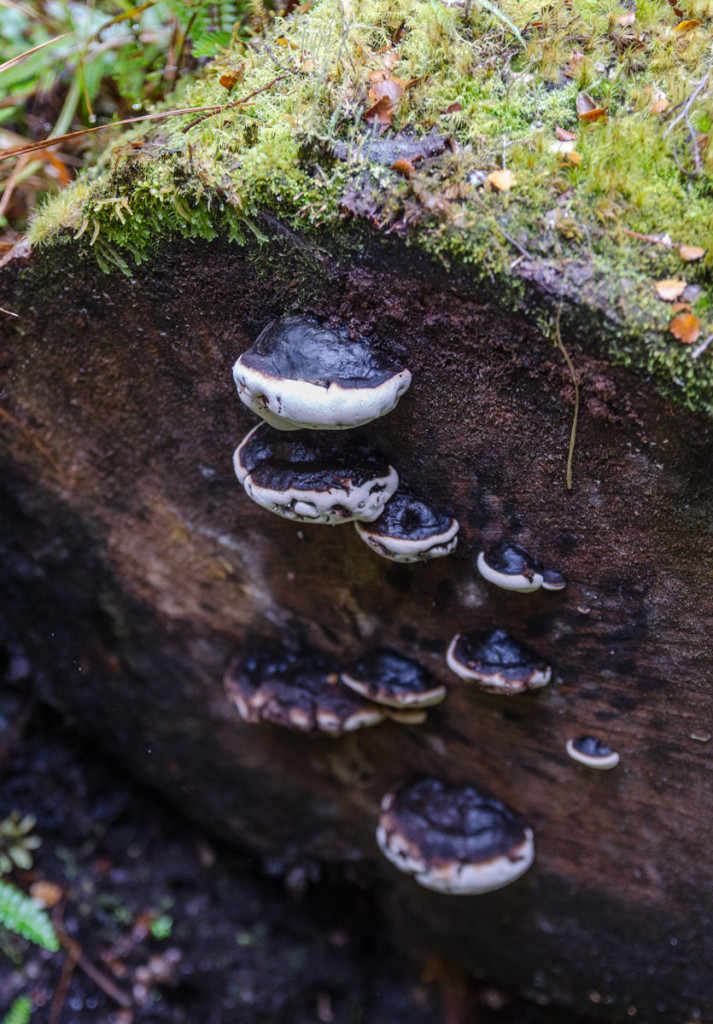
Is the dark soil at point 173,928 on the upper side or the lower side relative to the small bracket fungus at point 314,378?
lower

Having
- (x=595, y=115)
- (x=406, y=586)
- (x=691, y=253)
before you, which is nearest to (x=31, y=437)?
(x=406, y=586)

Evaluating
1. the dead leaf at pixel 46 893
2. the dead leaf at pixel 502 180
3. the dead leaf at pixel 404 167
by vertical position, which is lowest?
the dead leaf at pixel 46 893

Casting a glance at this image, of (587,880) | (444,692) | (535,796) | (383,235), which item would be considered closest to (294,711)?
(444,692)

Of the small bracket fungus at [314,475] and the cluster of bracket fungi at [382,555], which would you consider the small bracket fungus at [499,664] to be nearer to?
the cluster of bracket fungi at [382,555]

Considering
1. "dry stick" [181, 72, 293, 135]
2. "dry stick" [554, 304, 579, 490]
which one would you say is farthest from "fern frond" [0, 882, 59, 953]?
"dry stick" [181, 72, 293, 135]

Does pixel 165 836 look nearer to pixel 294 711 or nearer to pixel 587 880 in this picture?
pixel 294 711

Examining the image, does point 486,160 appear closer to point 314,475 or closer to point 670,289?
point 670,289

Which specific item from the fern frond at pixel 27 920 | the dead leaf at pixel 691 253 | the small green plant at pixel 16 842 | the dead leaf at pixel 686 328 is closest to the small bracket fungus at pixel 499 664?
the dead leaf at pixel 686 328
